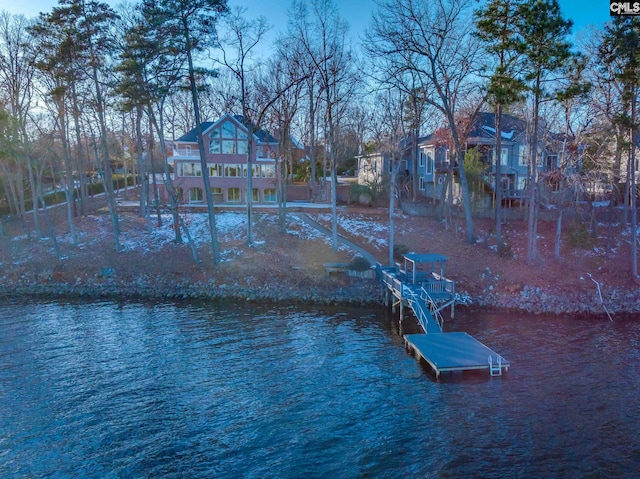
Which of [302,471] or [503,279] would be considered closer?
[302,471]

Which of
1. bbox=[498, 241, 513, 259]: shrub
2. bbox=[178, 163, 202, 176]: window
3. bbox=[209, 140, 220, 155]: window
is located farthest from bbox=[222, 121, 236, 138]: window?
bbox=[498, 241, 513, 259]: shrub

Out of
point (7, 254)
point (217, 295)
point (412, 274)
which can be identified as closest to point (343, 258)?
point (412, 274)

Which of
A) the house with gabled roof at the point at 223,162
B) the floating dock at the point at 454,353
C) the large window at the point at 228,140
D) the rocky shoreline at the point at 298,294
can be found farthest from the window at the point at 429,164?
the floating dock at the point at 454,353

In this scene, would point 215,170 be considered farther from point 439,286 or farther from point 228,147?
point 439,286

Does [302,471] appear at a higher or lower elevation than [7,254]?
lower

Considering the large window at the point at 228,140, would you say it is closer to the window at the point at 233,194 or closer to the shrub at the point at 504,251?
the window at the point at 233,194

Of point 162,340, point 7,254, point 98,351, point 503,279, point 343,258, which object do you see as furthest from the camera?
point 7,254

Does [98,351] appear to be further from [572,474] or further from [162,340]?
[572,474]
